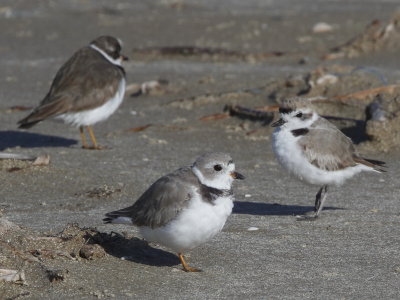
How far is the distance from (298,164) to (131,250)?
1.67m

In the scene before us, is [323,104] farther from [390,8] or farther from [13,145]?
[390,8]

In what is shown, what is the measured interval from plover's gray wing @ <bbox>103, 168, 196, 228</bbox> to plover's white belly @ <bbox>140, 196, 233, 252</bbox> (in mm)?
47

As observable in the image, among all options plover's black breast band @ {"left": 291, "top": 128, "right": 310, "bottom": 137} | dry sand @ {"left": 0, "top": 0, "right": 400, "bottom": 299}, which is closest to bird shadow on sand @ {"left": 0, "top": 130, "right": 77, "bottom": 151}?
dry sand @ {"left": 0, "top": 0, "right": 400, "bottom": 299}

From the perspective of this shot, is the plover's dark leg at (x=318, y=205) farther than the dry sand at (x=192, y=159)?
Yes

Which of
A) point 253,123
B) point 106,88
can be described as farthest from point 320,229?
point 106,88

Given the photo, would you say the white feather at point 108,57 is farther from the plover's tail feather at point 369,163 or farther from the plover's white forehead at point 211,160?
the plover's white forehead at point 211,160

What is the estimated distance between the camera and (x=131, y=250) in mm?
5156

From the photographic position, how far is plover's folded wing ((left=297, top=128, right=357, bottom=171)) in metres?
6.28

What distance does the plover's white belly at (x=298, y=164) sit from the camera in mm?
6234

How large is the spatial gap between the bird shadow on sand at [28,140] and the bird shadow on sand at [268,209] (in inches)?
110

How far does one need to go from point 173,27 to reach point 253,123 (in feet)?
18.0

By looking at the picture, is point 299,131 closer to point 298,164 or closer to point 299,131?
point 299,131

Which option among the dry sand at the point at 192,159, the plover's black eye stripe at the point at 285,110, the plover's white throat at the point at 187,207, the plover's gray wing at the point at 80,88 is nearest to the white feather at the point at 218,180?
the plover's white throat at the point at 187,207

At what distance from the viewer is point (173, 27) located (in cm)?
1395
